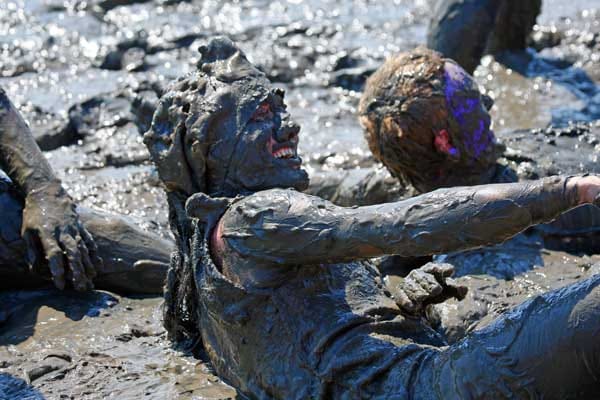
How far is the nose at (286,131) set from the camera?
3.86 m

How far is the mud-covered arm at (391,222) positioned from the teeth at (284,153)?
310 millimetres

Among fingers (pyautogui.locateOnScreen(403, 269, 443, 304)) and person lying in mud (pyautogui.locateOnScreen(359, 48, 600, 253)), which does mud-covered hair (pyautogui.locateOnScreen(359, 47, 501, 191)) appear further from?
fingers (pyautogui.locateOnScreen(403, 269, 443, 304))

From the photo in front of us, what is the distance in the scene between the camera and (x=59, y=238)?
470cm

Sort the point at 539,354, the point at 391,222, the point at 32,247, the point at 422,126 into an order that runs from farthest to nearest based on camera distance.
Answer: the point at 422,126, the point at 32,247, the point at 391,222, the point at 539,354

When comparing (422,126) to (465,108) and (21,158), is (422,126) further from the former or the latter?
(21,158)

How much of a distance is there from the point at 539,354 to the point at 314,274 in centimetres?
82

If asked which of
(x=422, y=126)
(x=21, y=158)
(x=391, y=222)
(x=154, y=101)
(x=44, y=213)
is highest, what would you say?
(x=391, y=222)

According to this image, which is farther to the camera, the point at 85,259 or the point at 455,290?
the point at 85,259

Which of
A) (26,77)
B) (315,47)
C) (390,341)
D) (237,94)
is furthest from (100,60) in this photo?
(390,341)

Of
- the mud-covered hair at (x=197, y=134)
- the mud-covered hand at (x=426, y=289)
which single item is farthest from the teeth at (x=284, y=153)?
the mud-covered hand at (x=426, y=289)

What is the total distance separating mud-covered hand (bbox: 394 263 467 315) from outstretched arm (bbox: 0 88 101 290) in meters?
1.46

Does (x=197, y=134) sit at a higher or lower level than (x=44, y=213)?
higher

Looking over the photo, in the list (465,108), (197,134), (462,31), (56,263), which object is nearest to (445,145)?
(465,108)

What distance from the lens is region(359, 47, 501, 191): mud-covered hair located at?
4875 mm
